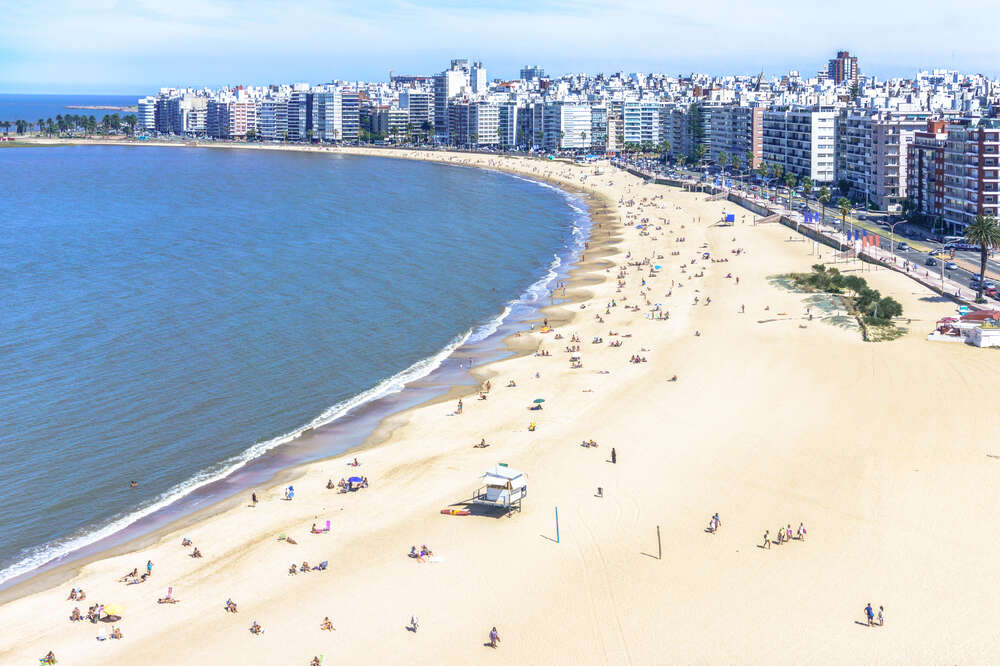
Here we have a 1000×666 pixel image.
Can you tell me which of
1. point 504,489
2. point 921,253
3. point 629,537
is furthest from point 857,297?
point 504,489

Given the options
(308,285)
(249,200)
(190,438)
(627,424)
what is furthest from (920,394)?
(249,200)

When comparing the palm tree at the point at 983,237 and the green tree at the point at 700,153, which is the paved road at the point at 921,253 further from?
the green tree at the point at 700,153

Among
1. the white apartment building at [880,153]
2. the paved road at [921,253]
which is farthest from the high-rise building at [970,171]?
the white apartment building at [880,153]

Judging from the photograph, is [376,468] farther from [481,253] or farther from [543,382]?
[481,253]

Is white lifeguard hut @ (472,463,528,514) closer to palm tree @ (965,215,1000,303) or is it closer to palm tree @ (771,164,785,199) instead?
palm tree @ (965,215,1000,303)

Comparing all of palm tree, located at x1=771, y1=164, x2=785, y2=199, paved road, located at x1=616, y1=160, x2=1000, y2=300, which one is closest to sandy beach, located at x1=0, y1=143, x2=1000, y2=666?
paved road, located at x1=616, y1=160, x2=1000, y2=300

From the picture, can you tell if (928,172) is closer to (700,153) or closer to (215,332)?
(215,332)

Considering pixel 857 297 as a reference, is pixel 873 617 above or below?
below
